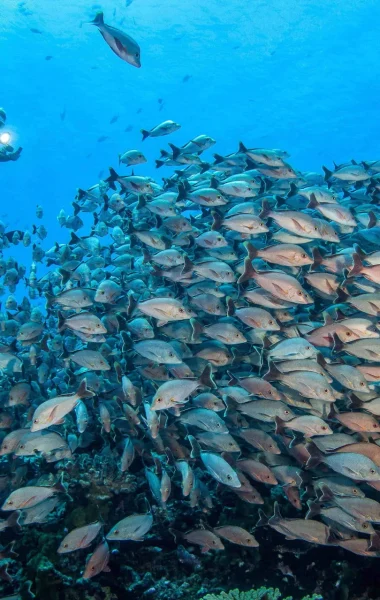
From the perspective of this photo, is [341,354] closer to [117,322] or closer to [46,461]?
[117,322]

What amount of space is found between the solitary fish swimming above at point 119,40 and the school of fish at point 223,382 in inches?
93.9

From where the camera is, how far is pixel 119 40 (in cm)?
472

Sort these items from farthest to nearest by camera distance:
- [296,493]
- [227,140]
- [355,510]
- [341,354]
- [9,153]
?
[227,140]
[9,153]
[341,354]
[296,493]
[355,510]

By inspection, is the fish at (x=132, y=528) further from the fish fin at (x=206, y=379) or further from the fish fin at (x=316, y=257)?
the fish fin at (x=316, y=257)

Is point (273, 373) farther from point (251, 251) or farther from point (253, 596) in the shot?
point (253, 596)

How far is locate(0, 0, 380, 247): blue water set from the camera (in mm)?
34344

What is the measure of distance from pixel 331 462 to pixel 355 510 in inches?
18.1

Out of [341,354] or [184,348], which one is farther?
[184,348]

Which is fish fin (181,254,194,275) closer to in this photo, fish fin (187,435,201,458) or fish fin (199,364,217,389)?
fish fin (199,364,217,389)

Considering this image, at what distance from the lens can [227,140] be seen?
5475cm

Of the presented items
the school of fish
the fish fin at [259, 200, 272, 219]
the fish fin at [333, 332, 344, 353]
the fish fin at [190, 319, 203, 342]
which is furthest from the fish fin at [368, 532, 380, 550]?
the fish fin at [259, 200, 272, 219]

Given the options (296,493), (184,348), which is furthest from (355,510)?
(184,348)

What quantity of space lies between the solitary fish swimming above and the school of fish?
2.38 m

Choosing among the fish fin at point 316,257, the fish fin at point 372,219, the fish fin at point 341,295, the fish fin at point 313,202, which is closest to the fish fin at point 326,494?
the fish fin at point 341,295
